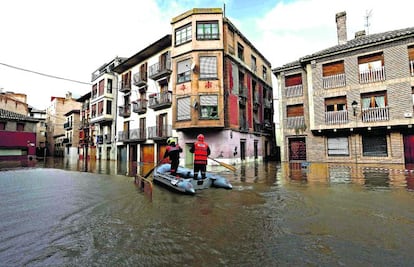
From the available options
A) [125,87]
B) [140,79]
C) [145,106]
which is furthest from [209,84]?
[125,87]

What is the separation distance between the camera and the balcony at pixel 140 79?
2474 centimetres

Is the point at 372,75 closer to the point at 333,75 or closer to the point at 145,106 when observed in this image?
the point at 333,75

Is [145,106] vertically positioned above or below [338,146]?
above

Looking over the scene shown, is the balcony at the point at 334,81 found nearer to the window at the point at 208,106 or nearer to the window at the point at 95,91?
the window at the point at 208,106

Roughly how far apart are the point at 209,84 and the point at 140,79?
10.1 m

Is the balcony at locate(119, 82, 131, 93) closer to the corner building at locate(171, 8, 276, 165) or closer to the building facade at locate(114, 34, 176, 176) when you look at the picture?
the building facade at locate(114, 34, 176, 176)

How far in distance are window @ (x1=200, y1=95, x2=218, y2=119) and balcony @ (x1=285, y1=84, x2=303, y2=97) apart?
6.94 meters

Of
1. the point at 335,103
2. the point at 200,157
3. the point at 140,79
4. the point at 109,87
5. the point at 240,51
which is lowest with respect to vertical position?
the point at 200,157

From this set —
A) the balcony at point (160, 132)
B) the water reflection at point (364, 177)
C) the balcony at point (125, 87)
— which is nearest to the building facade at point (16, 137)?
the balcony at point (125, 87)

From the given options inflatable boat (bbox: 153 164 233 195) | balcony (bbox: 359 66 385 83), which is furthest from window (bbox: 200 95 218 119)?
balcony (bbox: 359 66 385 83)

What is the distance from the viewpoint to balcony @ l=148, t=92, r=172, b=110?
2152cm

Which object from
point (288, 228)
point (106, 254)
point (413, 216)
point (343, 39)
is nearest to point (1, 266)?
point (106, 254)

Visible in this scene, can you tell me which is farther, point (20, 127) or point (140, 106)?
point (20, 127)

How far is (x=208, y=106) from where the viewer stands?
61.5ft
